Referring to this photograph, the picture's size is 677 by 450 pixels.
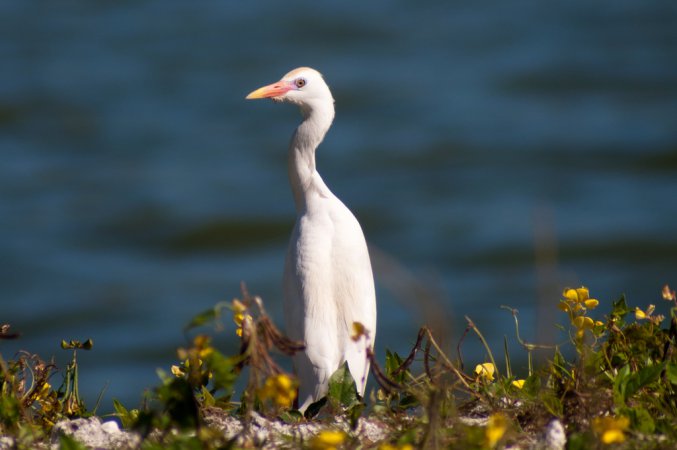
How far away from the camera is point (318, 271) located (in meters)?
5.35

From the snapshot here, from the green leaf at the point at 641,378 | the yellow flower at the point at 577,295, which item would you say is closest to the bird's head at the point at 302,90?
the yellow flower at the point at 577,295

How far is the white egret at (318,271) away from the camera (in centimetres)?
512

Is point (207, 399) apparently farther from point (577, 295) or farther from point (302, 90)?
point (302, 90)

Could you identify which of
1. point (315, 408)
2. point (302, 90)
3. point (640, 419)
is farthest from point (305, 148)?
point (640, 419)

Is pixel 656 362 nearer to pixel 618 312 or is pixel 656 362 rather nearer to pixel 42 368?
pixel 618 312

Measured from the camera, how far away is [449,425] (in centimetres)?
384

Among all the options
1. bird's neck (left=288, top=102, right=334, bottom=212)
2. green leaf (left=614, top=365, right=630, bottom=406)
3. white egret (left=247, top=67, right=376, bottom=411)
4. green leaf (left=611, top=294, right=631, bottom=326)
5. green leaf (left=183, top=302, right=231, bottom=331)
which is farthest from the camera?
bird's neck (left=288, top=102, right=334, bottom=212)

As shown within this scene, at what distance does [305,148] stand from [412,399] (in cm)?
212

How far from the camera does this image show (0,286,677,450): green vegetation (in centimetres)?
315

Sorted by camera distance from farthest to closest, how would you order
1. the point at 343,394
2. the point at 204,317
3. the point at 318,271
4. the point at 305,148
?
the point at 305,148
the point at 318,271
the point at 343,394
the point at 204,317

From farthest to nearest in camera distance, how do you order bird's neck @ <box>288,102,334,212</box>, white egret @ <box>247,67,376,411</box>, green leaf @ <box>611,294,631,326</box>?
bird's neck @ <box>288,102,334,212</box> → white egret @ <box>247,67,376,411</box> → green leaf @ <box>611,294,631,326</box>

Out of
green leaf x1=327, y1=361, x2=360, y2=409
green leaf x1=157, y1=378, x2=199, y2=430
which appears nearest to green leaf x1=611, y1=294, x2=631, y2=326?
green leaf x1=327, y1=361, x2=360, y2=409

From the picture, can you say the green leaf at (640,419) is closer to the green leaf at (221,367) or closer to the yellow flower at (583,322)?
the yellow flower at (583,322)

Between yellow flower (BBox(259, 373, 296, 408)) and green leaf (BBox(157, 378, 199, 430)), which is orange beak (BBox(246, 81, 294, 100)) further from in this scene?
yellow flower (BBox(259, 373, 296, 408))
